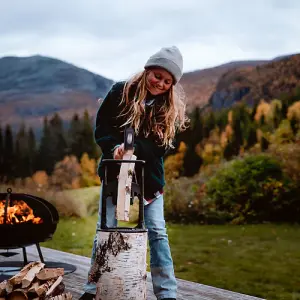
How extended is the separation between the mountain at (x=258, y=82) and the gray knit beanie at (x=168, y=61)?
16.4 feet

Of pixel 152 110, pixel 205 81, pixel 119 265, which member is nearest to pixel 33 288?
pixel 119 265

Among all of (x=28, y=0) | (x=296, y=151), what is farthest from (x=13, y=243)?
(x=28, y=0)

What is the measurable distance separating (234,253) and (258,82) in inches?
116

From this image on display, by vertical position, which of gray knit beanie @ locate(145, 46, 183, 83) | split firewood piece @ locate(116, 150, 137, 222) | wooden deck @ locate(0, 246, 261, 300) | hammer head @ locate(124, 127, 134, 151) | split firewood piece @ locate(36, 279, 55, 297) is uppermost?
gray knit beanie @ locate(145, 46, 183, 83)

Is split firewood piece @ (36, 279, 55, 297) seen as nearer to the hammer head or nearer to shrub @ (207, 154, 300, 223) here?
the hammer head

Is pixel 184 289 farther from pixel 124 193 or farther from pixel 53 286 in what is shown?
pixel 124 193

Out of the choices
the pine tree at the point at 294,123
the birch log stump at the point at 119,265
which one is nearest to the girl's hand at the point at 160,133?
the birch log stump at the point at 119,265

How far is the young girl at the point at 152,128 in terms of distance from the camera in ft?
8.01

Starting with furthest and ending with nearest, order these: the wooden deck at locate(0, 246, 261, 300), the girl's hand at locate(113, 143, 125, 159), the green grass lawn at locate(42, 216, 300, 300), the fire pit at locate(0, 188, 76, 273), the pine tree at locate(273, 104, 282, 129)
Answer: the pine tree at locate(273, 104, 282, 129) < the green grass lawn at locate(42, 216, 300, 300) < the fire pit at locate(0, 188, 76, 273) < the wooden deck at locate(0, 246, 261, 300) < the girl's hand at locate(113, 143, 125, 159)

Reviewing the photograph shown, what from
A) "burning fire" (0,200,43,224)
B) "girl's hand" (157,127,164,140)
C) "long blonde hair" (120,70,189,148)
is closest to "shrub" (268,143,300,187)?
"burning fire" (0,200,43,224)

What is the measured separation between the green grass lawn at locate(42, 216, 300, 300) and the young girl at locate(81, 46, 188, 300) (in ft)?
5.84

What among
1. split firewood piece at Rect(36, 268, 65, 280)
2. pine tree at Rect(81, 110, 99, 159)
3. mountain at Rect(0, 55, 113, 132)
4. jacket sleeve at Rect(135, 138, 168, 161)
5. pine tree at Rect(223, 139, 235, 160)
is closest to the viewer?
jacket sleeve at Rect(135, 138, 168, 161)

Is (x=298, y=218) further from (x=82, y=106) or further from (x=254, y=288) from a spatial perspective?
(x=82, y=106)

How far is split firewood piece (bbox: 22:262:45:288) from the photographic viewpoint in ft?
8.30
